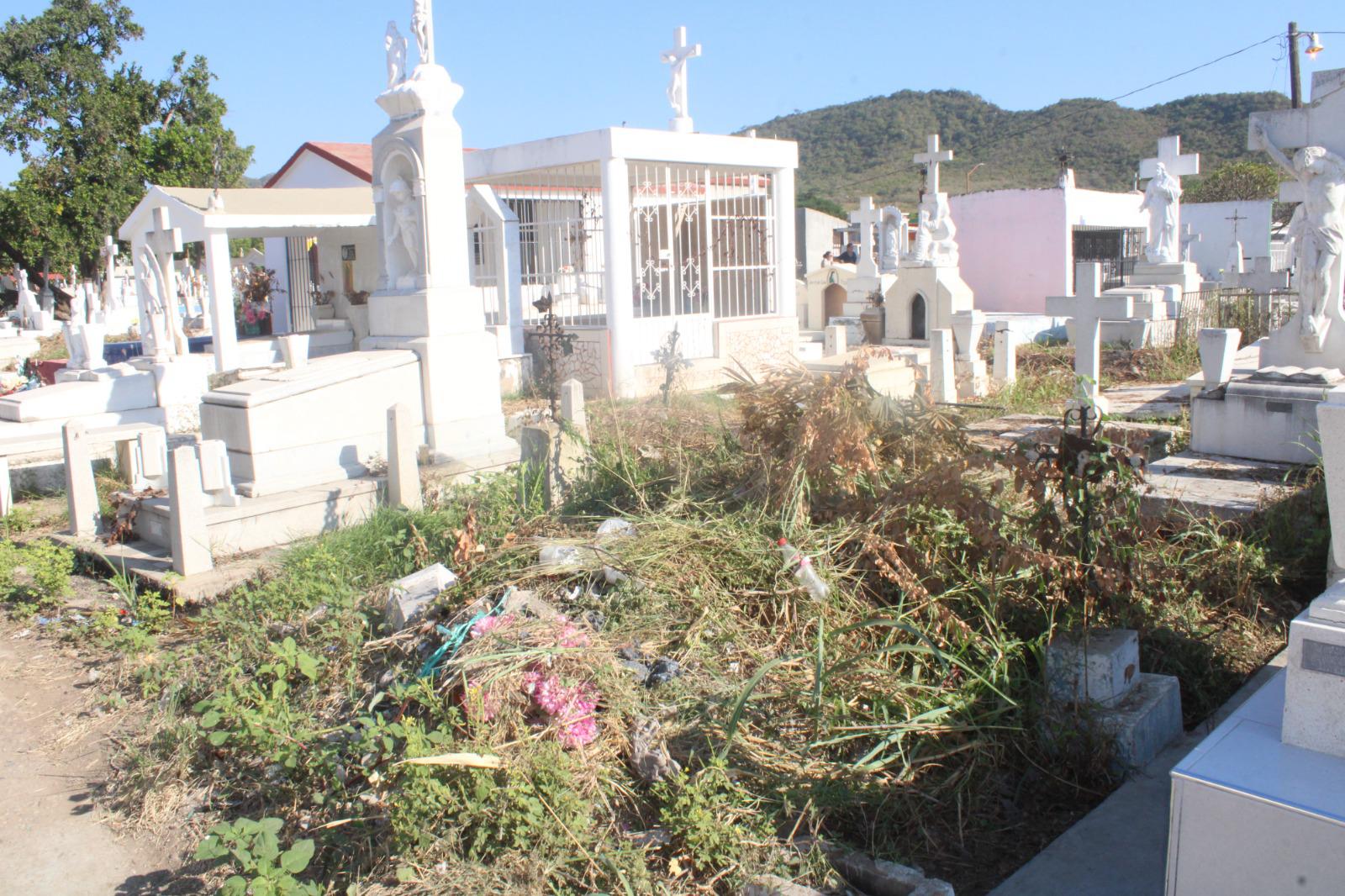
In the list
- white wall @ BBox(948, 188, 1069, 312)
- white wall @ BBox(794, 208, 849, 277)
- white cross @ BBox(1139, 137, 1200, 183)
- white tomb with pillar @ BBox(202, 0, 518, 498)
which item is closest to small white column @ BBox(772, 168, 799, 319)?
white tomb with pillar @ BBox(202, 0, 518, 498)

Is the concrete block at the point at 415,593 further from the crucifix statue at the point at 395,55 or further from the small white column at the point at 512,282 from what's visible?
the small white column at the point at 512,282

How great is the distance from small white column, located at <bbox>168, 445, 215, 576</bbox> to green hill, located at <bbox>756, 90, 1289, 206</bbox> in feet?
143

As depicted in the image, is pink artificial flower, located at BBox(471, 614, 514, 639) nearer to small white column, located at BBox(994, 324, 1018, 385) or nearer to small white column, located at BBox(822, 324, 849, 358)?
small white column, located at BBox(994, 324, 1018, 385)

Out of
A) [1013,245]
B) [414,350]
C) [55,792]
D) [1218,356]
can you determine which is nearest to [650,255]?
[414,350]

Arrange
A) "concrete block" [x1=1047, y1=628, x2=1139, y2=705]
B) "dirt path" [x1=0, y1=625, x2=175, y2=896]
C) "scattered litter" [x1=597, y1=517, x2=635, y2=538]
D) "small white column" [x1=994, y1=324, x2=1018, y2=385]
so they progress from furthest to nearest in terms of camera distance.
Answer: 1. "small white column" [x1=994, y1=324, x2=1018, y2=385]
2. "scattered litter" [x1=597, y1=517, x2=635, y2=538]
3. "concrete block" [x1=1047, y1=628, x2=1139, y2=705]
4. "dirt path" [x1=0, y1=625, x2=175, y2=896]

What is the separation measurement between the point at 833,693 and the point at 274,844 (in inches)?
74.9

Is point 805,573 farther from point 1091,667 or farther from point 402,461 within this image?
point 402,461

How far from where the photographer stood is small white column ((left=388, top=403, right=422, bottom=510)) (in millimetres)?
6852

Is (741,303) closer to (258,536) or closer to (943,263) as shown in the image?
(943,263)

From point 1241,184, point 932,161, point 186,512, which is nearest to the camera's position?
point 186,512

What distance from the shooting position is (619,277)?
1296 centimetres

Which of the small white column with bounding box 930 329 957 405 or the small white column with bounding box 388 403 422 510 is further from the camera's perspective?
the small white column with bounding box 930 329 957 405

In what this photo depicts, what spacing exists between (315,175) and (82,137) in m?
10.6

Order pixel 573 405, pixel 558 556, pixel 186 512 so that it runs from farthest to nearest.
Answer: pixel 573 405, pixel 186 512, pixel 558 556
